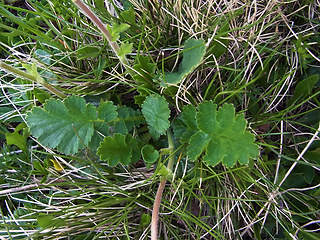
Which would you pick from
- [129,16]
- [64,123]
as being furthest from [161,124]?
[129,16]

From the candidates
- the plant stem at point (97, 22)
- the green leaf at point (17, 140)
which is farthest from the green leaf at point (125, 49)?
the green leaf at point (17, 140)

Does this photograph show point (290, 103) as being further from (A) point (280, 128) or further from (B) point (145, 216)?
(B) point (145, 216)

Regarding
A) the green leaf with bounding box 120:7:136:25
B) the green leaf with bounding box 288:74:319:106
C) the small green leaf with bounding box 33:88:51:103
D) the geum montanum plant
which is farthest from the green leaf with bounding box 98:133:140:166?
the green leaf with bounding box 288:74:319:106

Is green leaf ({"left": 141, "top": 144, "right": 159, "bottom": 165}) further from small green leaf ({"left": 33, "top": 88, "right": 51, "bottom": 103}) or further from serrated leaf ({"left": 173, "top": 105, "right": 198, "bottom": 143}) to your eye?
small green leaf ({"left": 33, "top": 88, "right": 51, "bottom": 103})

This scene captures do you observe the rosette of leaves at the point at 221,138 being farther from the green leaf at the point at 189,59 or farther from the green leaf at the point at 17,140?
Answer: the green leaf at the point at 17,140

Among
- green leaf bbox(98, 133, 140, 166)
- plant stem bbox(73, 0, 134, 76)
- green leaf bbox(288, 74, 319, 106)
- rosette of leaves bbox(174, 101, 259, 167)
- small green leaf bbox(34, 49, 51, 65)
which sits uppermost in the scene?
plant stem bbox(73, 0, 134, 76)

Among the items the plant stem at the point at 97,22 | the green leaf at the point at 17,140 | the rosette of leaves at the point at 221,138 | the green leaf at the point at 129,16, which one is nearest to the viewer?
the plant stem at the point at 97,22
